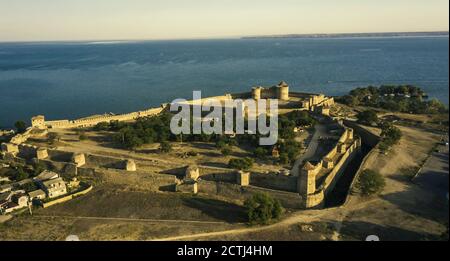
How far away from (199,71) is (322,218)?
230 ft

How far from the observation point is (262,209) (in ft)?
60.5

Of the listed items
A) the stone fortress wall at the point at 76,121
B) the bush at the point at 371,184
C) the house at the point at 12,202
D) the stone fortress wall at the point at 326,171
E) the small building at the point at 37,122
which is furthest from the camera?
the stone fortress wall at the point at 76,121

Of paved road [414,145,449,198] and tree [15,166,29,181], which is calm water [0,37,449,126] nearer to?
tree [15,166,29,181]

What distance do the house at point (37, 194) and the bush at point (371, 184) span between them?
16.8 meters

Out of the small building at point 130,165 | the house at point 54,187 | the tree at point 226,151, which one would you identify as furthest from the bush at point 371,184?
the house at point 54,187

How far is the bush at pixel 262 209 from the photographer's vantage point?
18.3m

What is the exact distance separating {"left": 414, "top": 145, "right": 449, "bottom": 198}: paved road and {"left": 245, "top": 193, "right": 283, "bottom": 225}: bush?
27.1ft

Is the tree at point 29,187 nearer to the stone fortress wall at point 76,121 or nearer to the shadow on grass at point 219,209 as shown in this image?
the shadow on grass at point 219,209

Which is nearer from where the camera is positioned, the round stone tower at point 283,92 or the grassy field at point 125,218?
the grassy field at point 125,218

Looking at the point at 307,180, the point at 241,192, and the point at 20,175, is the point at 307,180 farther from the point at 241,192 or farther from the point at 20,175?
the point at 20,175

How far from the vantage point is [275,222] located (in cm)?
1858

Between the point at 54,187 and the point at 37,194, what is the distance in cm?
91
